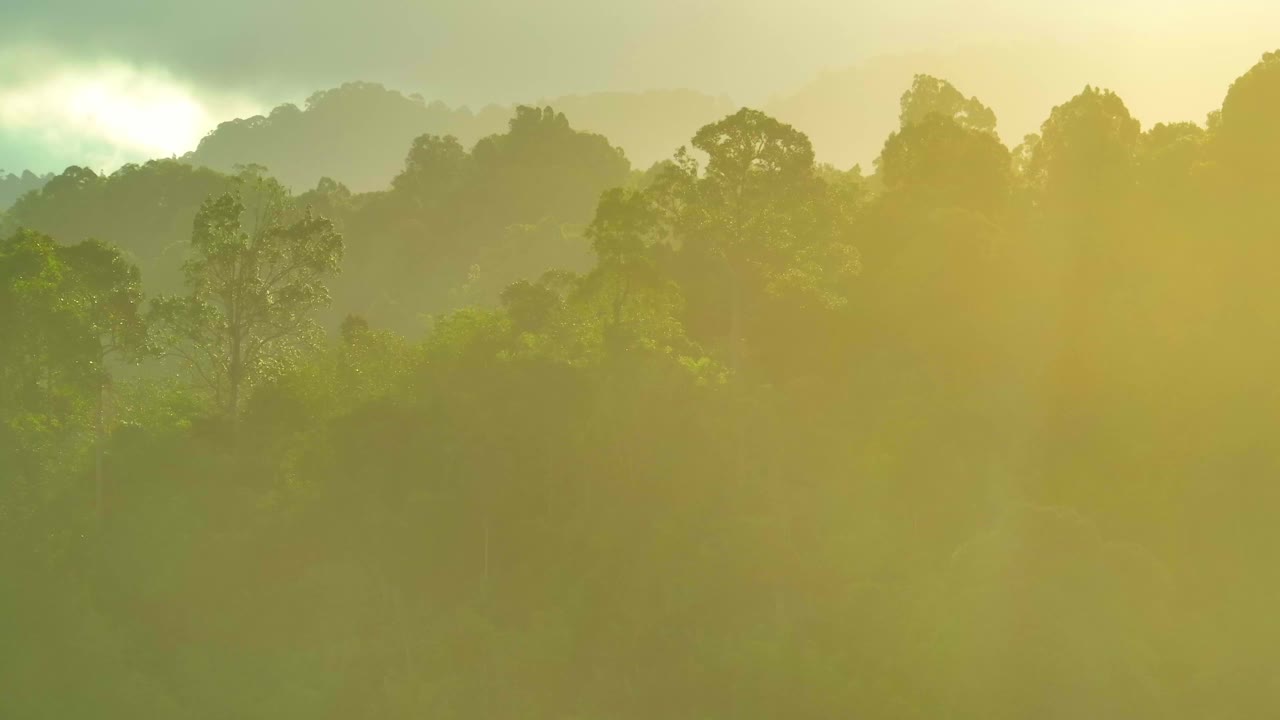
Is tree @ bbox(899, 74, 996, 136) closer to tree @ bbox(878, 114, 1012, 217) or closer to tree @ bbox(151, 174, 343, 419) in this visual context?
tree @ bbox(878, 114, 1012, 217)

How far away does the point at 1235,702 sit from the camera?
28.0 m

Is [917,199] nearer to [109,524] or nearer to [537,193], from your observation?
[109,524]

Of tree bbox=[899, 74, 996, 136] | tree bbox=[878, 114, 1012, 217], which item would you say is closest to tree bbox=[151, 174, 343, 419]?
tree bbox=[878, 114, 1012, 217]

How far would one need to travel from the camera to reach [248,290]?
133ft

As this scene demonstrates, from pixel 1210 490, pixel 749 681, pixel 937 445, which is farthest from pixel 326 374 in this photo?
pixel 1210 490

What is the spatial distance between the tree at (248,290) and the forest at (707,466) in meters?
0.17

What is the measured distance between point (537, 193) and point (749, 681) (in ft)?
193

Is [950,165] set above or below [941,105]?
below

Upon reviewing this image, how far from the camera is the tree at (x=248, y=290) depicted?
131ft

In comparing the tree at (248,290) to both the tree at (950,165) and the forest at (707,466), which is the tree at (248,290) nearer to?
the forest at (707,466)

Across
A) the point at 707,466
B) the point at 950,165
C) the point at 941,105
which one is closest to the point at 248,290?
the point at 707,466

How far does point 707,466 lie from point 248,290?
1792cm

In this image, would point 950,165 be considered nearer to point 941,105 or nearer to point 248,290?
point 941,105

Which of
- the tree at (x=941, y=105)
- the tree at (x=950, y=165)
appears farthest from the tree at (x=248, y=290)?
the tree at (x=941, y=105)
